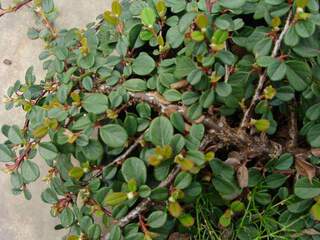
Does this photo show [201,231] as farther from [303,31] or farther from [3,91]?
[3,91]

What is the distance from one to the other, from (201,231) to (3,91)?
2.63ft

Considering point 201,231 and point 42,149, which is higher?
point 42,149

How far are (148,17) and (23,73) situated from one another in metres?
0.67

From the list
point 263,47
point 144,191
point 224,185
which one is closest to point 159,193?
point 144,191

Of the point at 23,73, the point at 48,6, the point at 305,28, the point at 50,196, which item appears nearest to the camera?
the point at 305,28

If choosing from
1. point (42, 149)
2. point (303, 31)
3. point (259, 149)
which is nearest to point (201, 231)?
point (259, 149)

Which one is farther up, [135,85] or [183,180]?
[135,85]

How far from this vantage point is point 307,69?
99 cm

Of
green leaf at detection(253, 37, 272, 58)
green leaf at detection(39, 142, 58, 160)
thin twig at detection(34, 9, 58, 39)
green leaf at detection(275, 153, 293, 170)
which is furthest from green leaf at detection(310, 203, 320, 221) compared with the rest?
thin twig at detection(34, 9, 58, 39)

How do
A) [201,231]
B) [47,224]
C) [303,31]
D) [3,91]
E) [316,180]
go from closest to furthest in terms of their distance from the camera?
[303,31], [316,180], [201,231], [47,224], [3,91]

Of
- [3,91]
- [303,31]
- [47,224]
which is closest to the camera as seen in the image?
[303,31]

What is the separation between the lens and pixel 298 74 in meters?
1.01

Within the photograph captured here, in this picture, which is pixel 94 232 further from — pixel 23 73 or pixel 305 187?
pixel 23 73

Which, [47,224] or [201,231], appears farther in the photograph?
[47,224]
